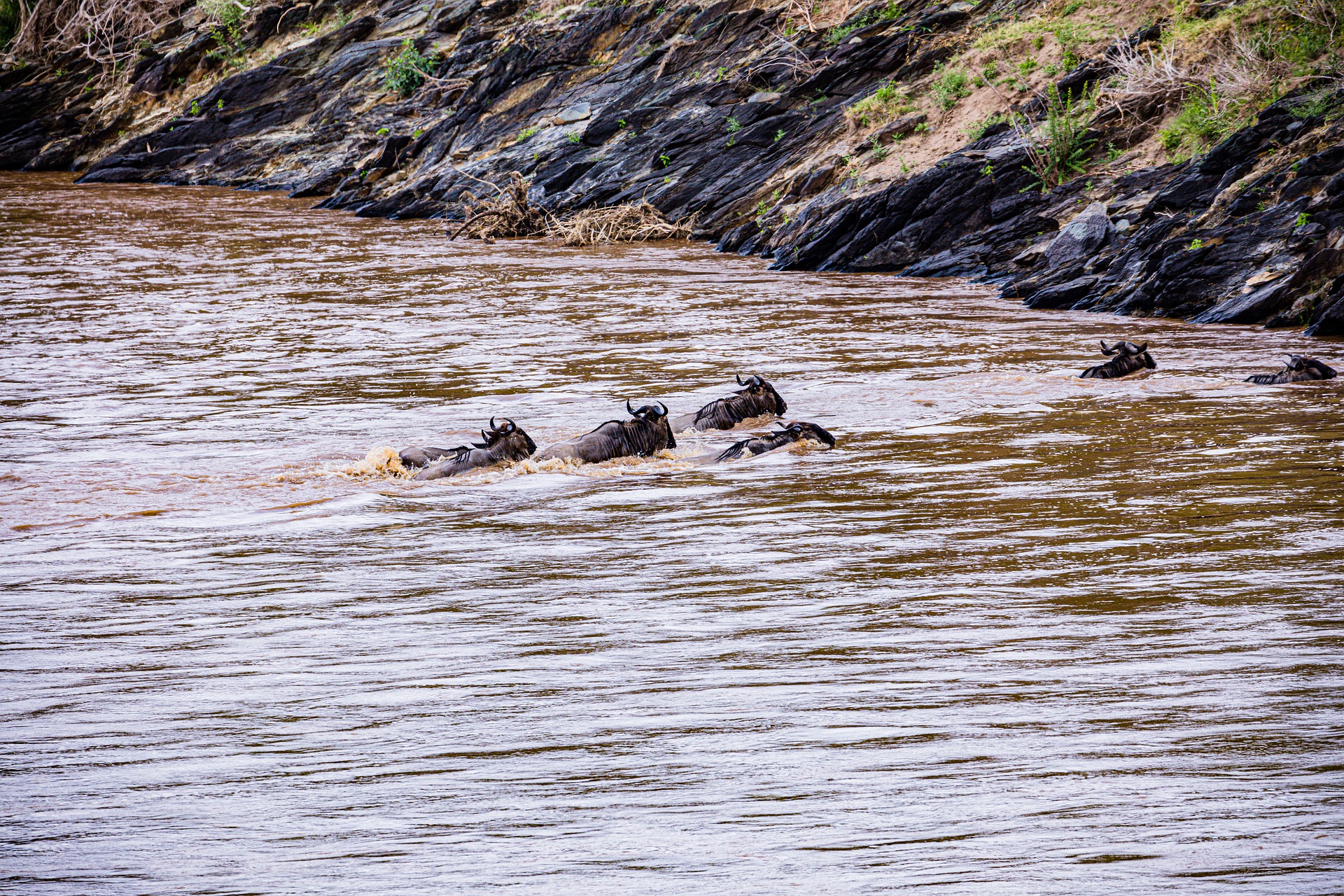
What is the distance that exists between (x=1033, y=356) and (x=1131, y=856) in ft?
33.0

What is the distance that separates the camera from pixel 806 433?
9.85 metres

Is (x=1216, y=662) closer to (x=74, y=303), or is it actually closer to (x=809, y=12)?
(x=74, y=303)

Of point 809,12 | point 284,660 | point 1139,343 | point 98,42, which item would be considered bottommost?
point 1139,343

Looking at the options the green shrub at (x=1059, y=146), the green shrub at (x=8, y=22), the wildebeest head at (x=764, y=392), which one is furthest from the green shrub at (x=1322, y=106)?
the green shrub at (x=8, y=22)

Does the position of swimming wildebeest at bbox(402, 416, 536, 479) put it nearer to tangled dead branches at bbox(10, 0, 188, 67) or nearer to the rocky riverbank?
the rocky riverbank

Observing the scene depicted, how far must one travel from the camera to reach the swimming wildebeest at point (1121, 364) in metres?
11.9

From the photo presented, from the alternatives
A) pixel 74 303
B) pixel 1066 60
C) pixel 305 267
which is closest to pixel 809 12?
pixel 1066 60

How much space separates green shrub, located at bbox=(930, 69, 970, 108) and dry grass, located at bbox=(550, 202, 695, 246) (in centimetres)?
489

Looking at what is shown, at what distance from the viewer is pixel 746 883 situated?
3.67 m

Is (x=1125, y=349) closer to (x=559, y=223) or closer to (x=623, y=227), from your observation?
(x=623, y=227)

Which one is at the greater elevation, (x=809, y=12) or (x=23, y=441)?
(x=809, y=12)

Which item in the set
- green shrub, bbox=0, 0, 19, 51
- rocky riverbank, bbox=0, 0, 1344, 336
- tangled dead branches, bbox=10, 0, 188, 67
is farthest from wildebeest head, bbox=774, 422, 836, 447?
green shrub, bbox=0, 0, 19, 51

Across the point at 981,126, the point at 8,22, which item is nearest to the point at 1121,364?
the point at 981,126

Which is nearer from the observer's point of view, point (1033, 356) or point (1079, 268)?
point (1033, 356)
